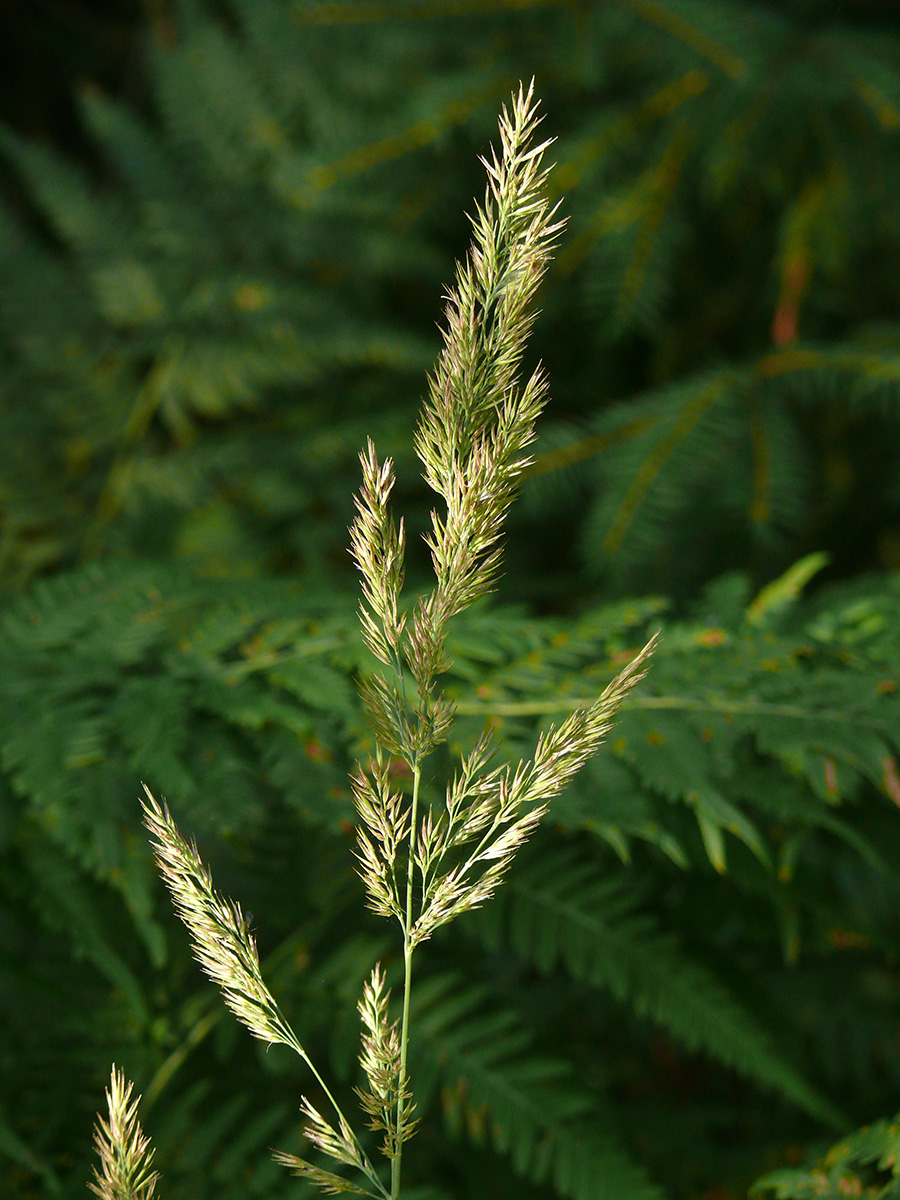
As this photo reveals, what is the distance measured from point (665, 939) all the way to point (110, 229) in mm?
2139

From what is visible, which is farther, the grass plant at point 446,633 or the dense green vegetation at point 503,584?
the dense green vegetation at point 503,584

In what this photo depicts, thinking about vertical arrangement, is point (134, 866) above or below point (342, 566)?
below

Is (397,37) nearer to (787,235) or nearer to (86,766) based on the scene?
(787,235)

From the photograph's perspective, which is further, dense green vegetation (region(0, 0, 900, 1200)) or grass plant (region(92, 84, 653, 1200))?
dense green vegetation (region(0, 0, 900, 1200))

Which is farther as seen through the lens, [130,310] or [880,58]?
[130,310]

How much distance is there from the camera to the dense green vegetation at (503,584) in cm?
109

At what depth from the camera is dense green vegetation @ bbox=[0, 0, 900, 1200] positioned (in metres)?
1.09

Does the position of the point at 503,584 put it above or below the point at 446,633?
above

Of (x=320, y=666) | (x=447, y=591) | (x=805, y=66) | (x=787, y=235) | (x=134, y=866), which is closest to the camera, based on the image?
(x=447, y=591)

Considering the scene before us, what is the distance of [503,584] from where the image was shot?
6.90 feet

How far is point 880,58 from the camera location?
182 cm

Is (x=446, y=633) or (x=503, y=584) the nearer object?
(x=446, y=633)

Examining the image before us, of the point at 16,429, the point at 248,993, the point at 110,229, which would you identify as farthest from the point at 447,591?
the point at 110,229

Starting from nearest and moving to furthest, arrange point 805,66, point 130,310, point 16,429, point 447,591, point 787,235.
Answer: point 447,591 → point 805,66 → point 787,235 → point 16,429 → point 130,310
